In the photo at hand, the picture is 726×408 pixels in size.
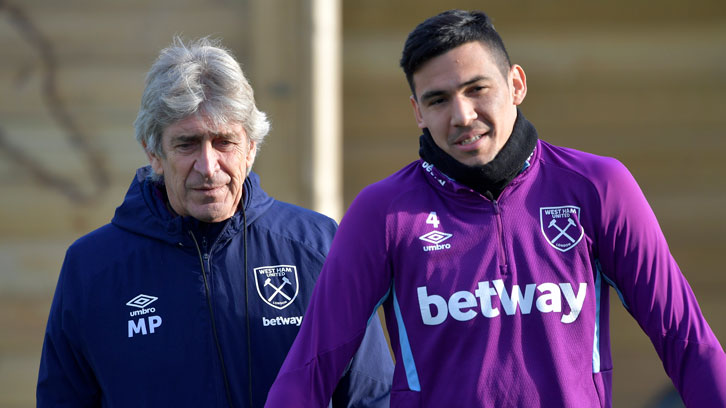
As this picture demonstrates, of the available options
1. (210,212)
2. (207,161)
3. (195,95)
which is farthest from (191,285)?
(195,95)

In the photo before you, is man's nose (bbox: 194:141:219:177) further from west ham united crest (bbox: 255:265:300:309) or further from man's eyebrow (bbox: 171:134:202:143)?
west ham united crest (bbox: 255:265:300:309)

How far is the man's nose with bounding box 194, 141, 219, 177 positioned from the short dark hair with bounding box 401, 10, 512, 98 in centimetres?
56

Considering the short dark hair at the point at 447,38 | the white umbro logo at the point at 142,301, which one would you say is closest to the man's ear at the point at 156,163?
the white umbro logo at the point at 142,301

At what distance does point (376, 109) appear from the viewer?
13.7 feet

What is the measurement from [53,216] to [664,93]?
2.93 m

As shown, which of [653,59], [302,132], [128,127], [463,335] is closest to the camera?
[463,335]

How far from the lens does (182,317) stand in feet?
7.54

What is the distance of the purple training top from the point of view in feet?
6.14

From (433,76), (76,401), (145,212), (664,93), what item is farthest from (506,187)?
(664,93)

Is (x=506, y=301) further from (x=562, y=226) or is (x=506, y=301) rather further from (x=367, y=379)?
(x=367, y=379)

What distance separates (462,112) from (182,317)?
93cm

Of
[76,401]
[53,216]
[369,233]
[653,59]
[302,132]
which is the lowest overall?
[76,401]

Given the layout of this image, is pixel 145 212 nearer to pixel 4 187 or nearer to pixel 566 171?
pixel 566 171

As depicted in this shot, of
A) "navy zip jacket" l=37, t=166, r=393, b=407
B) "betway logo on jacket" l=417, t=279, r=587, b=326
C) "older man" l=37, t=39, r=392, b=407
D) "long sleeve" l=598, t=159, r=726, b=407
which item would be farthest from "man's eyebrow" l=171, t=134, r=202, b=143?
"long sleeve" l=598, t=159, r=726, b=407
